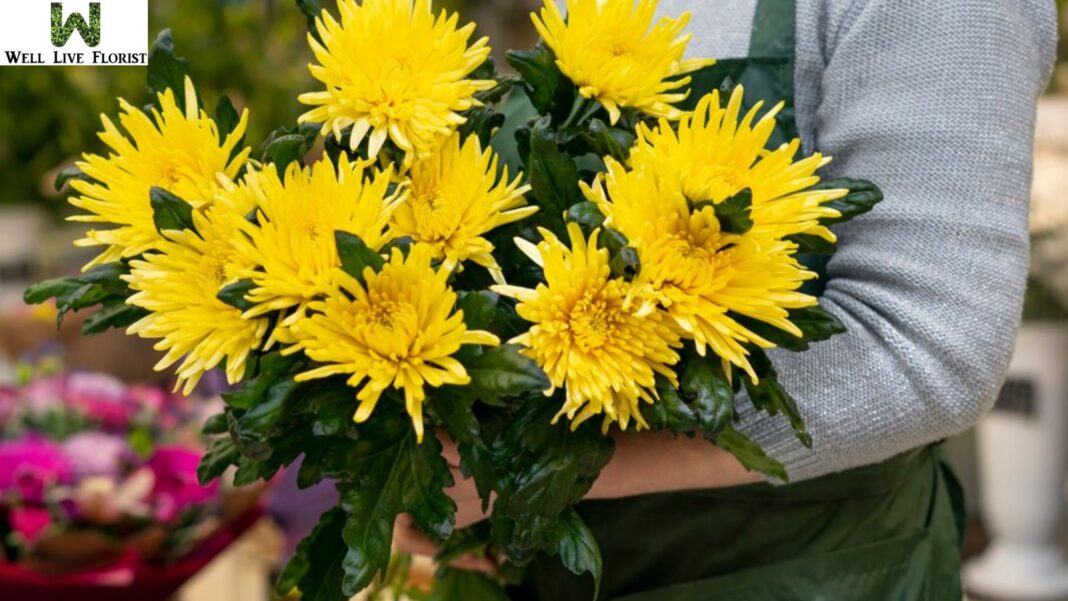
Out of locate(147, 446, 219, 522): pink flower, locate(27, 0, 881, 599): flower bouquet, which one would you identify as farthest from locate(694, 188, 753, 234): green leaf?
locate(147, 446, 219, 522): pink flower

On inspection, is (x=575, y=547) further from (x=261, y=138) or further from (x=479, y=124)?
(x=261, y=138)

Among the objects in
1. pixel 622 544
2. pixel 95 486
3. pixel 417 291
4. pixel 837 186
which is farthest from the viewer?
pixel 95 486

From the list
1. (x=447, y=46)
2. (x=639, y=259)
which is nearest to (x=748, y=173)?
(x=639, y=259)

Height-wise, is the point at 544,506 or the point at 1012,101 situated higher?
the point at 1012,101

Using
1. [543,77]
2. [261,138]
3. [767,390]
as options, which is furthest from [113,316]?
[261,138]

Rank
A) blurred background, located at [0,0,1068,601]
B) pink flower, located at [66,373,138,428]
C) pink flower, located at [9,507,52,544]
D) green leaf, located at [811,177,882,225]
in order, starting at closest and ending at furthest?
green leaf, located at [811,177,882,225]
pink flower, located at [9,507,52,544]
pink flower, located at [66,373,138,428]
blurred background, located at [0,0,1068,601]

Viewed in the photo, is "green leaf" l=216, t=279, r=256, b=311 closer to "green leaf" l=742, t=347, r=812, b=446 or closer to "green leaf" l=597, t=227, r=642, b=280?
"green leaf" l=597, t=227, r=642, b=280

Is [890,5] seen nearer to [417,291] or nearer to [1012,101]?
[1012,101]
